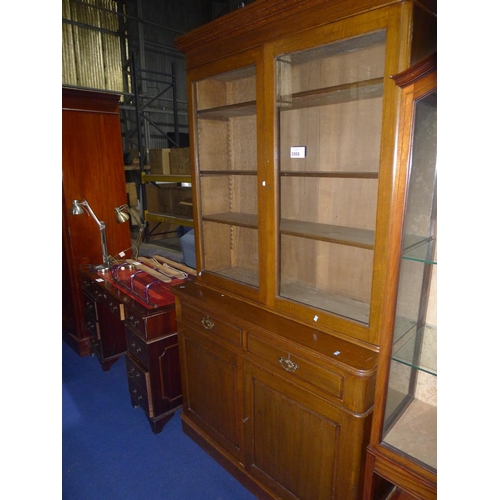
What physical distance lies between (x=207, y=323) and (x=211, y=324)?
3cm

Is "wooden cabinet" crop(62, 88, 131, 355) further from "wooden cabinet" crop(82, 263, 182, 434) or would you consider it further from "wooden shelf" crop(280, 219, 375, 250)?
"wooden shelf" crop(280, 219, 375, 250)

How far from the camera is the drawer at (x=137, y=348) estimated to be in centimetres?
217

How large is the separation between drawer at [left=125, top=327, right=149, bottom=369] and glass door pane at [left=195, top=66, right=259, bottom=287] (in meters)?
0.65

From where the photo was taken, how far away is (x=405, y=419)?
130cm

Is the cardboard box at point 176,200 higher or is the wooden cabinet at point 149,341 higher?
the cardboard box at point 176,200

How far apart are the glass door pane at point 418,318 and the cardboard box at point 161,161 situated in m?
3.29

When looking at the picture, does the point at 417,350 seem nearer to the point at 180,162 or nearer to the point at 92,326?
the point at 92,326

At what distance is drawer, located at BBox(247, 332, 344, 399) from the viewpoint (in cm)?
131

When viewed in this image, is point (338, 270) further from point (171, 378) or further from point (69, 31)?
point (69, 31)

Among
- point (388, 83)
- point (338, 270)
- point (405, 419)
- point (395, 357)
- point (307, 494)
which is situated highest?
point (388, 83)

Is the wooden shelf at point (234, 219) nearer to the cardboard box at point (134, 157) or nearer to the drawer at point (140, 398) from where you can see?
the drawer at point (140, 398)

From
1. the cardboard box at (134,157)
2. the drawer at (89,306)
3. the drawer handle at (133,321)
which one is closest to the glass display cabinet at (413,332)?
the drawer handle at (133,321)
